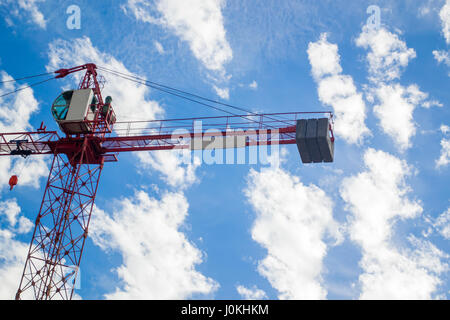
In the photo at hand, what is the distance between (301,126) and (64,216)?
21.0 meters

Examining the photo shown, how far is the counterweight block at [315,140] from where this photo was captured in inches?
1762

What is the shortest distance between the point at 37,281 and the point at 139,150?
14.0 m

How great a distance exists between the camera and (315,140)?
147ft

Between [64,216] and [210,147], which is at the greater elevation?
[210,147]

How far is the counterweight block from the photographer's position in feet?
147

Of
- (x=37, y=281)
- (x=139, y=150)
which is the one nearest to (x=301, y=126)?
(x=139, y=150)
